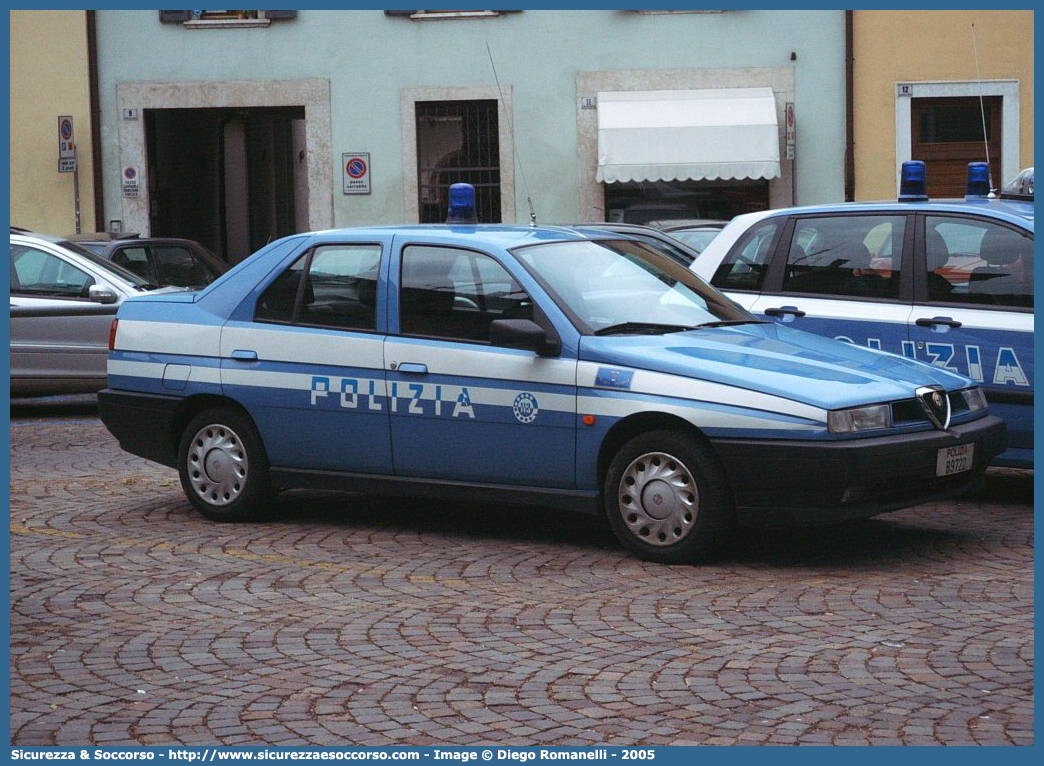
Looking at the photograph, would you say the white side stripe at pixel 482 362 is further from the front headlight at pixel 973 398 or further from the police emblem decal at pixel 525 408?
the front headlight at pixel 973 398

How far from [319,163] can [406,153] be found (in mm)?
1373

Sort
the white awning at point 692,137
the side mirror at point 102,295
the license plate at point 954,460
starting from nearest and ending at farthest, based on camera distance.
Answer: the license plate at point 954,460 < the side mirror at point 102,295 < the white awning at point 692,137

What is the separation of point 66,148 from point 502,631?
21583 millimetres

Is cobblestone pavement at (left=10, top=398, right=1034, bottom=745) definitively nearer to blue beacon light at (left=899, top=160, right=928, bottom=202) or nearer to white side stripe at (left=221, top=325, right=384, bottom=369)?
white side stripe at (left=221, top=325, right=384, bottom=369)

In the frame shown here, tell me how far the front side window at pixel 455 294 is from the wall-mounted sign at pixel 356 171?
60.7ft

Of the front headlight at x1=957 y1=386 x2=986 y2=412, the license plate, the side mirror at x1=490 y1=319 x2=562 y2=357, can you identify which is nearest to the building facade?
the front headlight at x1=957 y1=386 x2=986 y2=412

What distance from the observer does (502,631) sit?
6.47m

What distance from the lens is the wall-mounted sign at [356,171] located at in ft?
87.6

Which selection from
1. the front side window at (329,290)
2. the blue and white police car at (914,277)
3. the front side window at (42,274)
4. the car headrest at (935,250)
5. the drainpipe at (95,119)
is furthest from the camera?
the drainpipe at (95,119)

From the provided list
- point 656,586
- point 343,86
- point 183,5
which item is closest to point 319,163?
point 343,86

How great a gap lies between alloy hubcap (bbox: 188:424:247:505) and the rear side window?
2944 mm

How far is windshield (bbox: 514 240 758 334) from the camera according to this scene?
809 cm

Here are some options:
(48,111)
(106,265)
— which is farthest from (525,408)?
(48,111)

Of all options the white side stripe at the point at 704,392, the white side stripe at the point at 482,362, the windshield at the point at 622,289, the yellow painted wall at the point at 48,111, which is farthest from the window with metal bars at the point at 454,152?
the white side stripe at the point at 704,392
